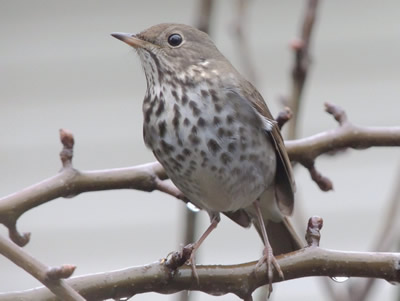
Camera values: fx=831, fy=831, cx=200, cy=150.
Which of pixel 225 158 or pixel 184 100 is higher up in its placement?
pixel 184 100

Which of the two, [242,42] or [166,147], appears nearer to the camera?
[166,147]

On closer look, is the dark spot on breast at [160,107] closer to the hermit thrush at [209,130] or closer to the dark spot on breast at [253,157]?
the hermit thrush at [209,130]

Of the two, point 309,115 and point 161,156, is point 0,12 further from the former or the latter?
point 161,156

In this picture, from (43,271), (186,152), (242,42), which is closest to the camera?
(43,271)

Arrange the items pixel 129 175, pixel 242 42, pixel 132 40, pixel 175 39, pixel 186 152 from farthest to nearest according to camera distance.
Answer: pixel 242 42 < pixel 175 39 < pixel 132 40 < pixel 186 152 < pixel 129 175

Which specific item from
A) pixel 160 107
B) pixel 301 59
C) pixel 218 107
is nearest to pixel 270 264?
pixel 218 107

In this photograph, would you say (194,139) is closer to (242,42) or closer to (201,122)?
(201,122)

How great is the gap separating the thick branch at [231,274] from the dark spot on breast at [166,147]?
0.55m

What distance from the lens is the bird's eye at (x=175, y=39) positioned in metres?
3.30

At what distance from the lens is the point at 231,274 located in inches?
97.7

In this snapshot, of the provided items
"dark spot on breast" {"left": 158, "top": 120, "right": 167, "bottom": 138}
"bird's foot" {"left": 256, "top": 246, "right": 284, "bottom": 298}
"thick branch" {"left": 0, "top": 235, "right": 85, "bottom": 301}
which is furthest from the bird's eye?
"thick branch" {"left": 0, "top": 235, "right": 85, "bottom": 301}

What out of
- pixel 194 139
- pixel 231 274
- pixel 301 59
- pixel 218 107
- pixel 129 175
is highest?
pixel 301 59


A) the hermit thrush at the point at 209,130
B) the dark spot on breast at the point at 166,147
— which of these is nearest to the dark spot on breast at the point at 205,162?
the hermit thrush at the point at 209,130

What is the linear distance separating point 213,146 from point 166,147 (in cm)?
17
